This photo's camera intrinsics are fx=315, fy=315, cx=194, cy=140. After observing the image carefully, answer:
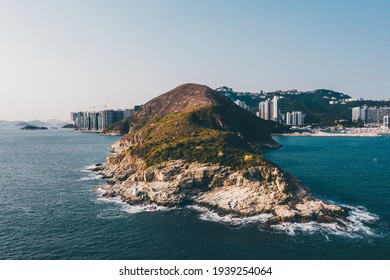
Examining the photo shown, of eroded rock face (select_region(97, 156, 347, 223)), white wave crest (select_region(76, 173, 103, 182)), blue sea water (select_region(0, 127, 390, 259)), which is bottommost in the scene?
blue sea water (select_region(0, 127, 390, 259))

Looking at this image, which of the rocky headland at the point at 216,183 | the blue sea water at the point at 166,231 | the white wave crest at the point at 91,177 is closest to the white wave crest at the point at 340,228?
the blue sea water at the point at 166,231

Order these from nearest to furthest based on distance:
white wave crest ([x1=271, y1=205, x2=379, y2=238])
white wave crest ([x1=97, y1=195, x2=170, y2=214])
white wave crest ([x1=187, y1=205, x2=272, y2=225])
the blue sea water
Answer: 1. the blue sea water
2. white wave crest ([x1=271, y1=205, x2=379, y2=238])
3. white wave crest ([x1=187, y1=205, x2=272, y2=225])
4. white wave crest ([x1=97, y1=195, x2=170, y2=214])

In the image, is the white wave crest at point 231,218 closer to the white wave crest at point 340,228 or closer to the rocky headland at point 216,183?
the rocky headland at point 216,183

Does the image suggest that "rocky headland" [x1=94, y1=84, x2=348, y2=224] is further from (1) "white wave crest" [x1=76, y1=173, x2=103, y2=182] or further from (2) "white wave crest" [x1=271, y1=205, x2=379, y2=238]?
(1) "white wave crest" [x1=76, y1=173, x2=103, y2=182]

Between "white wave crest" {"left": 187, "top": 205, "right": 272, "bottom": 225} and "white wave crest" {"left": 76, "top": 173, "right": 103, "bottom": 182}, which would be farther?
"white wave crest" {"left": 76, "top": 173, "right": 103, "bottom": 182}

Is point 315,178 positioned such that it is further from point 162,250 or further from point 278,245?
point 162,250

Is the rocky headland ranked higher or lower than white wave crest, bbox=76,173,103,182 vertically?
higher

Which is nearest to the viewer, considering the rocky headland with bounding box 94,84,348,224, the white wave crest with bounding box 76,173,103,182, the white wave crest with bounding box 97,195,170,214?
the rocky headland with bounding box 94,84,348,224

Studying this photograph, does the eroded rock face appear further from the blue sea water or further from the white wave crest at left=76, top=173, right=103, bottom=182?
the white wave crest at left=76, top=173, right=103, bottom=182

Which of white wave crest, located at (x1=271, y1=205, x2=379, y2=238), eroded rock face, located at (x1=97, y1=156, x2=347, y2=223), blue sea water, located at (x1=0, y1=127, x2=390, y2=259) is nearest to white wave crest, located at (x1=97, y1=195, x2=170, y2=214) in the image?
blue sea water, located at (x1=0, y1=127, x2=390, y2=259)
